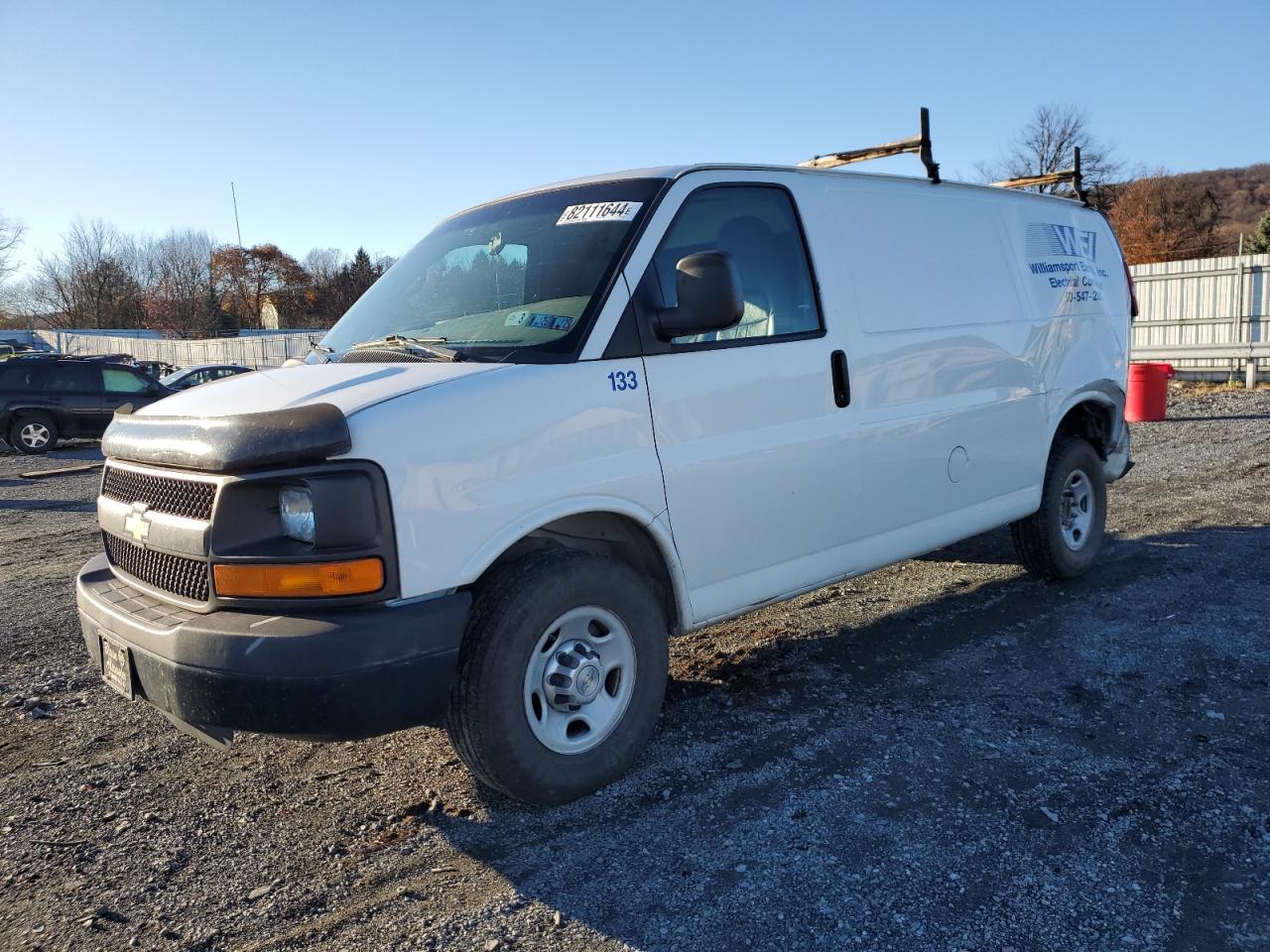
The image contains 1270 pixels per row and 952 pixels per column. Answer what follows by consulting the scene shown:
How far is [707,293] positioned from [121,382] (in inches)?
730

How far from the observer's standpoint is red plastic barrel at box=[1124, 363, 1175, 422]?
46.1 feet

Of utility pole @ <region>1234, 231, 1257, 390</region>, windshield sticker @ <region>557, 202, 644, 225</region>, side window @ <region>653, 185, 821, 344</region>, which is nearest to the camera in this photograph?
windshield sticker @ <region>557, 202, 644, 225</region>

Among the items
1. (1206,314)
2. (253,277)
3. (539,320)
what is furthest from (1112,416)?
(253,277)

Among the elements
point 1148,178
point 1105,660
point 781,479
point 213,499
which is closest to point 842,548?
point 781,479

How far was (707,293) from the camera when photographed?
11.1 ft

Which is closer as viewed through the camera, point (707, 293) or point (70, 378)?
point (707, 293)

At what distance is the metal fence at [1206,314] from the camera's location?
17.4m

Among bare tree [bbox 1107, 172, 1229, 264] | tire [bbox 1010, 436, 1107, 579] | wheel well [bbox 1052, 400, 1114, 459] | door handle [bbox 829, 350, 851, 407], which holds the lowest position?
tire [bbox 1010, 436, 1107, 579]

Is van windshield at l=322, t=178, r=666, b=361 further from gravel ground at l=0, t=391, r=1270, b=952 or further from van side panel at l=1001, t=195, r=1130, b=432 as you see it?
van side panel at l=1001, t=195, r=1130, b=432

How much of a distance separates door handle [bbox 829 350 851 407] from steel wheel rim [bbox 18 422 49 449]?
721 inches

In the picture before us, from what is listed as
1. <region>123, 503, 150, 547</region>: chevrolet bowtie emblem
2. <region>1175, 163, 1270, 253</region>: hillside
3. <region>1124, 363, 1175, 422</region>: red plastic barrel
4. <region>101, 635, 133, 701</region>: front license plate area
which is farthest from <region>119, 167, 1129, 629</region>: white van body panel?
<region>1175, 163, 1270, 253</region>: hillside

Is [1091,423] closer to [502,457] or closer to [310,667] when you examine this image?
[502,457]

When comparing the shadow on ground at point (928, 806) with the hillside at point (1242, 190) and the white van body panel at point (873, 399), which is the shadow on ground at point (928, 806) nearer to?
the white van body panel at point (873, 399)

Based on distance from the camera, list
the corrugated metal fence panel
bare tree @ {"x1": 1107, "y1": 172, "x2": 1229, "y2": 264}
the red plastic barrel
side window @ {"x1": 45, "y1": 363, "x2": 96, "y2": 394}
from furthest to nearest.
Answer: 1. bare tree @ {"x1": 1107, "y1": 172, "x2": 1229, "y2": 264}
2. the corrugated metal fence panel
3. side window @ {"x1": 45, "y1": 363, "x2": 96, "y2": 394}
4. the red plastic barrel
